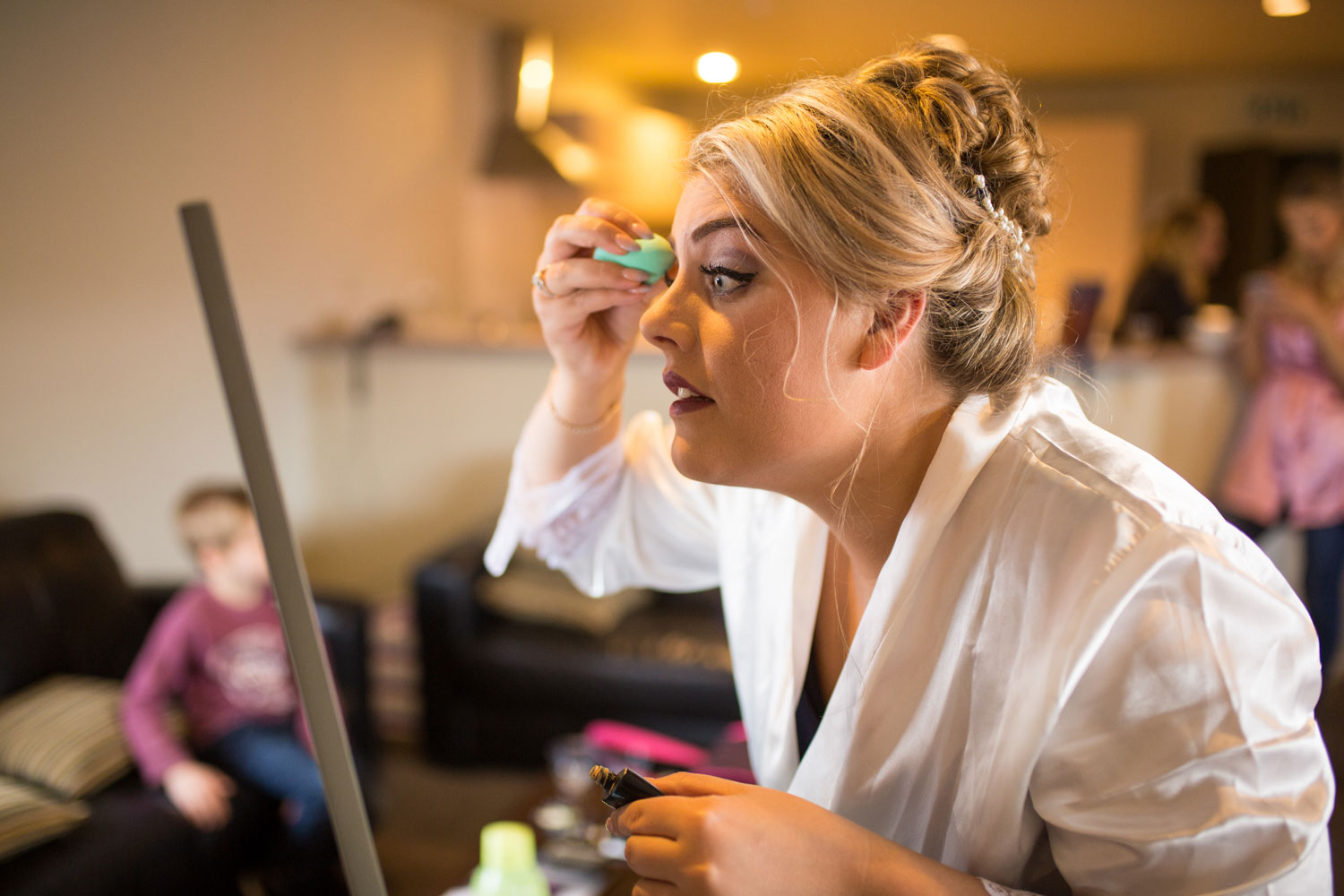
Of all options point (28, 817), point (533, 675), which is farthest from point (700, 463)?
point (533, 675)

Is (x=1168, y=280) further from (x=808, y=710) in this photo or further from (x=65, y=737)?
(x=65, y=737)

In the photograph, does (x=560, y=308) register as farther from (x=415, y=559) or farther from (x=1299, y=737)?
(x=415, y=559)

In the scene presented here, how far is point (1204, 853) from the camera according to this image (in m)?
0.59

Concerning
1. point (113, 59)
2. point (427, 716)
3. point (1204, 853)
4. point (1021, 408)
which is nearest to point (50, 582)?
point (427, 716)

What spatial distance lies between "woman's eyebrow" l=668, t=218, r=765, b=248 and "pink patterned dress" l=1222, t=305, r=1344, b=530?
8.30 ft

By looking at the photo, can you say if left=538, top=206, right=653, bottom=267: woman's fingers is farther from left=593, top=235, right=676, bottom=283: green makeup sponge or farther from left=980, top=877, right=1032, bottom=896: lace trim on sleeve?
left=980, top=877, right=1032, bottom=896: lace trim on sleeve

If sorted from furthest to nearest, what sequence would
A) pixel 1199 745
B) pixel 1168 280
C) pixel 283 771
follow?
1. pixel 1168 280
2. pixel 283 771
3. pixel 1199 745

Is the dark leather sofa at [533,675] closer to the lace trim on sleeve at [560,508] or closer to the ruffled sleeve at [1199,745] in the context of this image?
the lace trim on sleeve at [560,508]

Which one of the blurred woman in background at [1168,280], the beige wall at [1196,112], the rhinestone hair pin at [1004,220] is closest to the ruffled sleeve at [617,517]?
the rhinestone hair pin at [1004,220]

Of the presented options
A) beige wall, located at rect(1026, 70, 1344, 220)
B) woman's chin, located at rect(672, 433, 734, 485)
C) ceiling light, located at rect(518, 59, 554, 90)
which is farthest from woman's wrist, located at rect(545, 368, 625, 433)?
beige wall, located at rect(1026, 70, 1344, 220)

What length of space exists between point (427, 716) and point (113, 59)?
77.2 inches

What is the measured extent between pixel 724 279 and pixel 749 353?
6 cm

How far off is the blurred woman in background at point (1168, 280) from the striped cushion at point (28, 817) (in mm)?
3332

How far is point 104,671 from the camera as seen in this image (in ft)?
7.29
